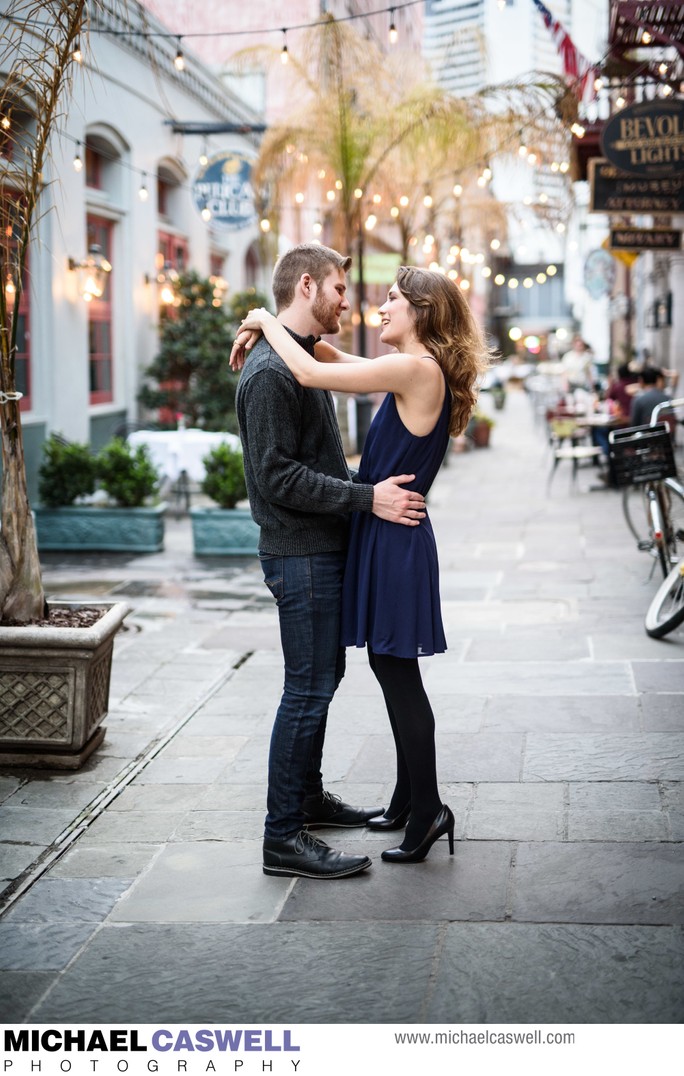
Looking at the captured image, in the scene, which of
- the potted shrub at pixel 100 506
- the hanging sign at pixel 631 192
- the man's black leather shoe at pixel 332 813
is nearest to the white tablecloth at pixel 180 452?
the potted shrub at pixel 100 506

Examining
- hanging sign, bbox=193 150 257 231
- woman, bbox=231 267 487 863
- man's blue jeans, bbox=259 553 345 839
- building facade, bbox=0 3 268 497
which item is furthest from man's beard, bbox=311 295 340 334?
hanging sign, bbox=193 150 257 231

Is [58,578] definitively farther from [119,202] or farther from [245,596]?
[119,202]

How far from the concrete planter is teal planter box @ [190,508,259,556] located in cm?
575

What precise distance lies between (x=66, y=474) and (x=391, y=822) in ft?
24.7

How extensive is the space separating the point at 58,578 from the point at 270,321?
256 inches

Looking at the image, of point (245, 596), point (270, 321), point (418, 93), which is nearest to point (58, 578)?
point (245, 596)

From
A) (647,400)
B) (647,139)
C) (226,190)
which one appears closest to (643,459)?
→ (647,139)

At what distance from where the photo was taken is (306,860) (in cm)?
407

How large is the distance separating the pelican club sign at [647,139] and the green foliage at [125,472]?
4.78 meters

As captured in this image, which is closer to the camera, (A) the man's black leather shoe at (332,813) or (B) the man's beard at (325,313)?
(B) the man's beard at (325,313)

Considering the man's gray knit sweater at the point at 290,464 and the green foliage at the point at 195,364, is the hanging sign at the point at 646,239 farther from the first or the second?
the man's gray knit sweater at the point at 290,464

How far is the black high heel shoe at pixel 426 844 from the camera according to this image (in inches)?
164

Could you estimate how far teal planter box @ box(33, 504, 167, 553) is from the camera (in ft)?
37.3

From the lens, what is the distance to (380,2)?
37.9 metres
